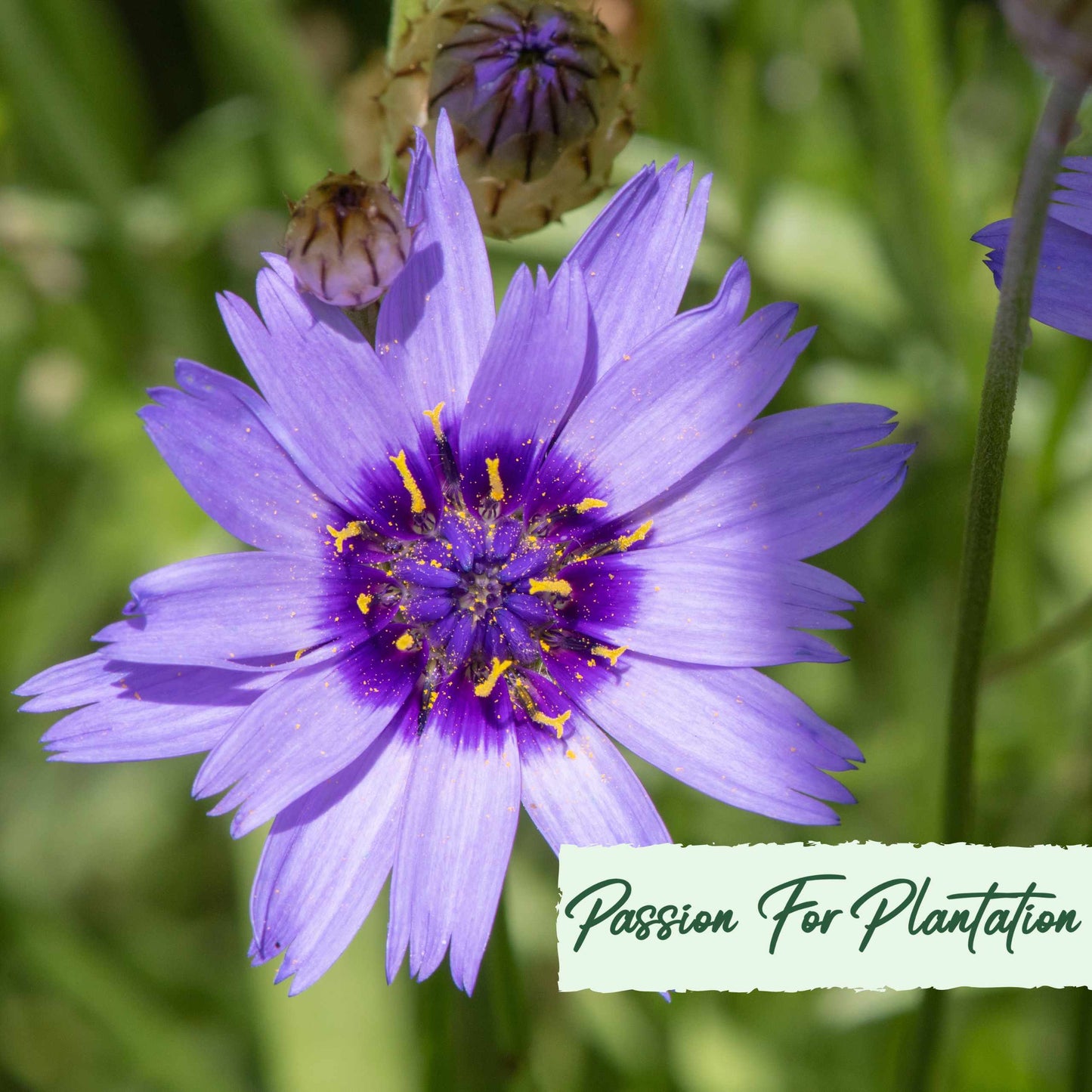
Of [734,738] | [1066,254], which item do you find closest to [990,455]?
[1066,254]

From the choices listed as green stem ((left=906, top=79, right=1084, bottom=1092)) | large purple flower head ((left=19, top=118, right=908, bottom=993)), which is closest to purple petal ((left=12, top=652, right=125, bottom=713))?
large purple flower head ((left=19, top=118, right=908, bottom=993))

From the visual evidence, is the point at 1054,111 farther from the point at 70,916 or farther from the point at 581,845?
the point at 70,916

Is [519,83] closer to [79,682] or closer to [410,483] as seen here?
Result: [410,483]

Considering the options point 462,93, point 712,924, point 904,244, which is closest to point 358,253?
point 462,93

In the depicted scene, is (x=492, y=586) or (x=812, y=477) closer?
(x=812, y=477)

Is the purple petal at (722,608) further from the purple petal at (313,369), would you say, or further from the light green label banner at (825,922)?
the purple petal at (313,369)

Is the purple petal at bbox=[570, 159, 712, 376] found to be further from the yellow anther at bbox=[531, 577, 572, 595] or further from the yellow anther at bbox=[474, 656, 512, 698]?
the yellow anther at bbox=[474, 656, 512, 698]

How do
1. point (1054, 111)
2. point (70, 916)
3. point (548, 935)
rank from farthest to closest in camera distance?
1. point (70, 916)
2. point (548, 935)
3. point (1054, 111)

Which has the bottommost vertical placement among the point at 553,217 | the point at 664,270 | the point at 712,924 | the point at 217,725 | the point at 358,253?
the point at 712,924
